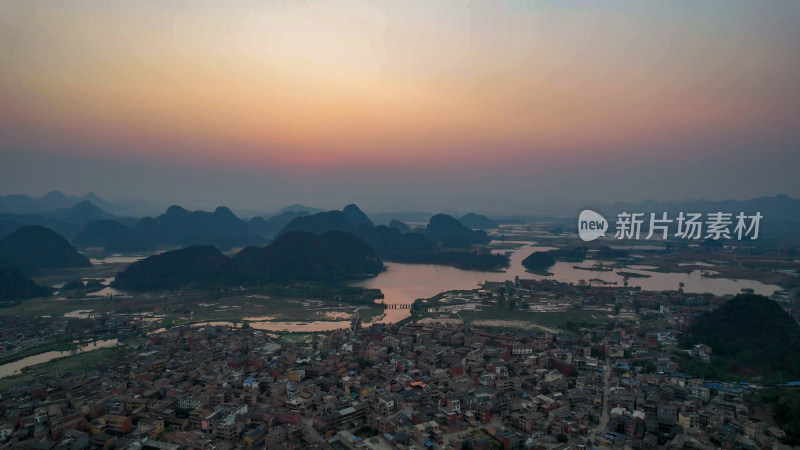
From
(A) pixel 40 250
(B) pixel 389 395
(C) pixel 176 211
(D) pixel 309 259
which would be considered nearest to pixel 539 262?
(D) pixel 309 259

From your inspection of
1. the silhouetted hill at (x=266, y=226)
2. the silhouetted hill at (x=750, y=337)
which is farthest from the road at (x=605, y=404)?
the silhouetted hill at (x=266, y=226)

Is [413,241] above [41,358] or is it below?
above

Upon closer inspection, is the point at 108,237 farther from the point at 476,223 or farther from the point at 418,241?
the point at 476,223

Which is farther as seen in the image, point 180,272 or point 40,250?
point 40,250

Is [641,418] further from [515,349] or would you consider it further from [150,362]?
[150,362]

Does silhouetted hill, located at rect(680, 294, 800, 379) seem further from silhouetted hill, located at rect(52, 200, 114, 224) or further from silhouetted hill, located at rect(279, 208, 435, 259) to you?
silhouetted hill, located at rect(52, 200, 114, 224)

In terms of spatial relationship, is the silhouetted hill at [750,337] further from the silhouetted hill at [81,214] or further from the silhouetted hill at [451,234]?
the silhouetted hill at [81,214]
